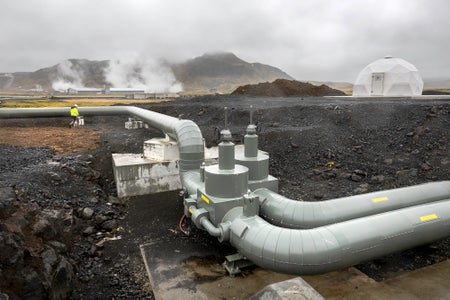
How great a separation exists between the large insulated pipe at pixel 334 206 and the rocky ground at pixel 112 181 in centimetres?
134

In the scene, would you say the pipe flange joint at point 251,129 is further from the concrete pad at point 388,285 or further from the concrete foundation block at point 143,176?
the concrete foundation block at point 143,176

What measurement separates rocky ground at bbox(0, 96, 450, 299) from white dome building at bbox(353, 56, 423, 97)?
532 inches

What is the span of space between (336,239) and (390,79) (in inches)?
1060

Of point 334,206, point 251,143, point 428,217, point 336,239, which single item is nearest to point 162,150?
point 251,143

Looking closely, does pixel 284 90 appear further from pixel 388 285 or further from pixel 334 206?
pixel 388 285

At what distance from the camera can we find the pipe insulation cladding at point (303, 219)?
517 centimetres

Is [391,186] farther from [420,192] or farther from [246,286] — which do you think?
[246,286]

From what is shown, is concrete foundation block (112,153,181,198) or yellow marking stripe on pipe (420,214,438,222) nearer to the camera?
yellow marking stripe on pipe (420,214,438,222)

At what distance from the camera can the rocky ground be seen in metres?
6.21

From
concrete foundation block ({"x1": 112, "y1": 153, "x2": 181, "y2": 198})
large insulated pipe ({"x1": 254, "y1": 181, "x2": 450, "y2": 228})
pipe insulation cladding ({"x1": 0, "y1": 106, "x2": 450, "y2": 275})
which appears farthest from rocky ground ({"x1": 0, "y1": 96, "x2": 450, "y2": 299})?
pipe insulation cladding ({"x1": 0, "y1": 106, "x2": 450, "y2": 275})

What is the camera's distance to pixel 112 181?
12062 mm

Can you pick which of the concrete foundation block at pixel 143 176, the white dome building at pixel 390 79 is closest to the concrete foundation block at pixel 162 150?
the concrete foundation block at pixel 143 176

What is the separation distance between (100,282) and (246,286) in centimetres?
312

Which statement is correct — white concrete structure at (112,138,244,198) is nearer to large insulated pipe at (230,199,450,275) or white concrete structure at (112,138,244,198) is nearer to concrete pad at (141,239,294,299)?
concrete pad at (141,239,294,299)
